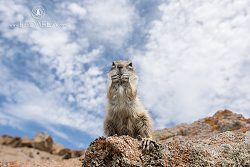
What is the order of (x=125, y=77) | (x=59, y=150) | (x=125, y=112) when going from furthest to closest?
(x=59, y=150), (x=125, y=77), (x=125, y=112)

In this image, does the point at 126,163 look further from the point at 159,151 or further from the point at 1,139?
the point at 1,139

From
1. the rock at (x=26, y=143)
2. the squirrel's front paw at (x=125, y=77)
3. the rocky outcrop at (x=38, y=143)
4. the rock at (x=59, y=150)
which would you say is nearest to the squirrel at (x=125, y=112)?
the squirrel's front paw at (x=125, y=77)

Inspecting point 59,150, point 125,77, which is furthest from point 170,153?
point 59,150

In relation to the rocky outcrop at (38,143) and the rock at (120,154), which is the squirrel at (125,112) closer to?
the rock at (120,154)

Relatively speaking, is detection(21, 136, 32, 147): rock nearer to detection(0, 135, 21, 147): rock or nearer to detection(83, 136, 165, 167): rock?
detection(0, 135, 21, 147): rock

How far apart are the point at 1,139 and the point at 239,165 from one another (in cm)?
1928

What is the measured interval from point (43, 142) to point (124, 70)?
14.8m

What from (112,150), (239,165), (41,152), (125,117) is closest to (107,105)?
(125,117)

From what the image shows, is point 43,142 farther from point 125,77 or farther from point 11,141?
point 125,77

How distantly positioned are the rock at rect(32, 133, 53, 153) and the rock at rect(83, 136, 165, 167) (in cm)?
1633

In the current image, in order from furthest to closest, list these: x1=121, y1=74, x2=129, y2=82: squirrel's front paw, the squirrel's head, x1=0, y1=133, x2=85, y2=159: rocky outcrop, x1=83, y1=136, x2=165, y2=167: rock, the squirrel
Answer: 1. x1=0, y1=133, x2=85, y2=159: rocky outcrop
2. the squirrel's head
3. x1=121, y1=74, x2=129, y2=82: squirrel's front paw
4. the squirrel
5. x1=83, y1=136, x2=165, y2=167: rock

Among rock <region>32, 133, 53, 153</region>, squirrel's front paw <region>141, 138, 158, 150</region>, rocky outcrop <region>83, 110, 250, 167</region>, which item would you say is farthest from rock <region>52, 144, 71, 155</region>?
squirrel's front paw <region>141, 138, 158, 150</region>

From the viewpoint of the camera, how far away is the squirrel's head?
9117 millimetres

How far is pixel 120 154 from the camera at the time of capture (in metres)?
6.59
